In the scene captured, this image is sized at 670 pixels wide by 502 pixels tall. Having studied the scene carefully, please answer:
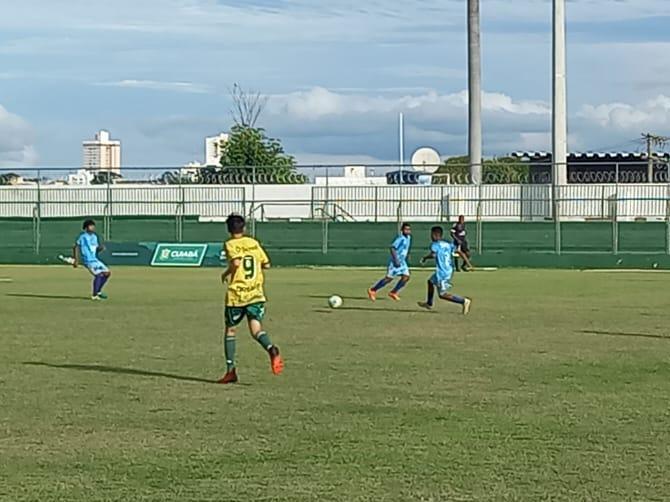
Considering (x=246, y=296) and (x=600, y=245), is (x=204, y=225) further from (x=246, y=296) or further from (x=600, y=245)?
(x=246, y=296)

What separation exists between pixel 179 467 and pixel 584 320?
13482mm

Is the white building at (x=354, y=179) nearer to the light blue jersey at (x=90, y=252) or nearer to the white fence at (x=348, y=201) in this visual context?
the white fence at (x=348, y=201)

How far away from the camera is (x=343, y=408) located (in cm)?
1192

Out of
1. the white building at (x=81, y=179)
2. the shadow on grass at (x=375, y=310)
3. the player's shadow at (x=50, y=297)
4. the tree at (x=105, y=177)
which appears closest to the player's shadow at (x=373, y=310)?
the shadow on grass at (x=375, y=310)

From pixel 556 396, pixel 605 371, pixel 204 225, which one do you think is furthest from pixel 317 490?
pixel 204 225

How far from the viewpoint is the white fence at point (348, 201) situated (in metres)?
48.3

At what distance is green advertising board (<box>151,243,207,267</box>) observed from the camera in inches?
1807

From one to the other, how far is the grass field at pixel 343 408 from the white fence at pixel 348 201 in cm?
2538

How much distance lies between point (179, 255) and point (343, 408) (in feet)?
115

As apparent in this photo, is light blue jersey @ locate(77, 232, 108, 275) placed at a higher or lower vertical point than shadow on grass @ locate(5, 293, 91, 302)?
higher

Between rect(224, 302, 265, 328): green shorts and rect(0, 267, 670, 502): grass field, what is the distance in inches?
27.4

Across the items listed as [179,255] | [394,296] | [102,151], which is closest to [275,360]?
[394,296]

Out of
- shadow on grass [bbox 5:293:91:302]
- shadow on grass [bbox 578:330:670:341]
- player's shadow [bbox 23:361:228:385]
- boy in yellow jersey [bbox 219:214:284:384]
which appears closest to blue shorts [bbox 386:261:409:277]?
shadow on grass [bbox 5:293:91:302]

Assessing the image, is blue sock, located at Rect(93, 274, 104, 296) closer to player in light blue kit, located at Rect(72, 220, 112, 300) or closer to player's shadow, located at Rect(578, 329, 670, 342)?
player in light blue kit, located at Rect(72, 220, 112, 300)
